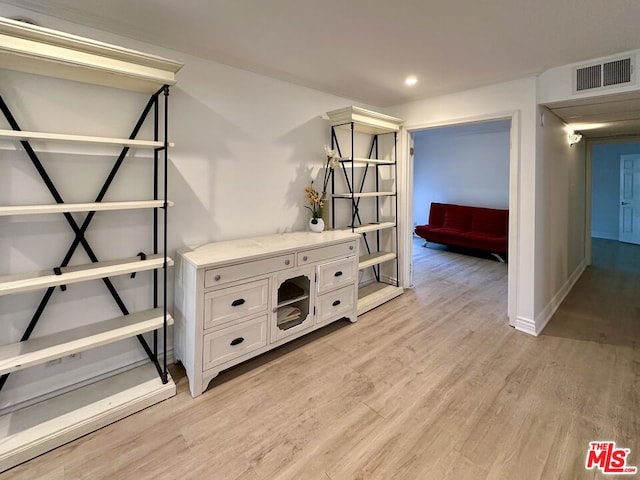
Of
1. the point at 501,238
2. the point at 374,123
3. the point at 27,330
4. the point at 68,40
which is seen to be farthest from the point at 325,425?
the point at 501,238

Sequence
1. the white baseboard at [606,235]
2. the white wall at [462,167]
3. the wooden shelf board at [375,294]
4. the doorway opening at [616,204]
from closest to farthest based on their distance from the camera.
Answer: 1. the wooden shelf board at [375,294]
2. the white wall at [462,167]
3. the doorway opening at [616,204]
4. the white baseboard at [606,235]

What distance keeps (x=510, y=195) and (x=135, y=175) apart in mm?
3198

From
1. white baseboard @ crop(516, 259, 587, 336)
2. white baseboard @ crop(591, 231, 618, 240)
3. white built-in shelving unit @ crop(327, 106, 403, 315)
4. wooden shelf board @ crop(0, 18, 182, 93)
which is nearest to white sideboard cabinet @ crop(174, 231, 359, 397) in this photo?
white built-in shelving unit @ crop(327, 106, 403, 315)

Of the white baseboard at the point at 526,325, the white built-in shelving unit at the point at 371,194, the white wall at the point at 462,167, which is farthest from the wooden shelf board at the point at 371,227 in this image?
the white wall at the point at 462,167

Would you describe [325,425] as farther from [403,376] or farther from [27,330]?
[27,330]

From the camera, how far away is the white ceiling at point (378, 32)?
1.78 meters

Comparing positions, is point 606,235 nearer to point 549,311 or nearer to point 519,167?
point 549,311

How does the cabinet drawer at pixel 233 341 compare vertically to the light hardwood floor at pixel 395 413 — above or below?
above

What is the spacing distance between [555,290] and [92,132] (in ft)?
14.9

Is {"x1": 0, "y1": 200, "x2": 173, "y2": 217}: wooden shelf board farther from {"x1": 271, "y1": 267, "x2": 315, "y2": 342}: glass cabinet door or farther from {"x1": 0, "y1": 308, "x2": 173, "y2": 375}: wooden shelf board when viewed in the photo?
{"x1": 271, "y1": 267, "x2": 315, "y2": 342}: glass cabinet door

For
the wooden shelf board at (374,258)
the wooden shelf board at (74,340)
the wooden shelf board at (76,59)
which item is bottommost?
the wooden shelf board at (74,340)

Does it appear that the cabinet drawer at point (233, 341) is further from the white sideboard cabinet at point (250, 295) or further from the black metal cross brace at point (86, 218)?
the black metal cross brace at point (86, 218)

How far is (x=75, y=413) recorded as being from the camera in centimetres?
178

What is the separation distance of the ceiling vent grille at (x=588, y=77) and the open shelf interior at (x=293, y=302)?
2734 millimetres
